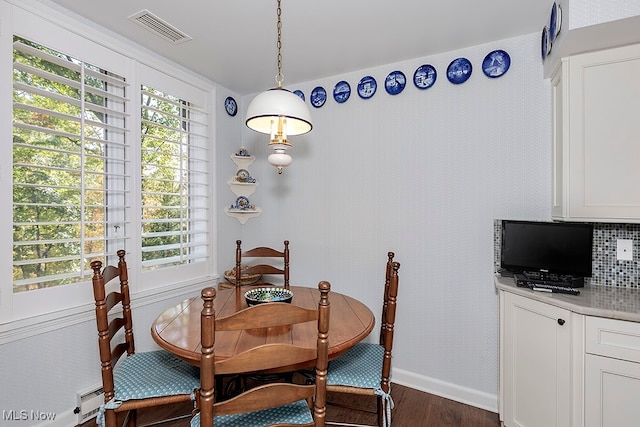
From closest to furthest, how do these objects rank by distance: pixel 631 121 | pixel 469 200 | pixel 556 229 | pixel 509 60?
pixel 631 121
pixel 556 229
pixel 509 60
pixel 469 200

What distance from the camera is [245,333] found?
152cm

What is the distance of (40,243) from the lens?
1792mm

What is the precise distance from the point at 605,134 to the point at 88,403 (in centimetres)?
348

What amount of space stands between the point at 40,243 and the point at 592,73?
323cm

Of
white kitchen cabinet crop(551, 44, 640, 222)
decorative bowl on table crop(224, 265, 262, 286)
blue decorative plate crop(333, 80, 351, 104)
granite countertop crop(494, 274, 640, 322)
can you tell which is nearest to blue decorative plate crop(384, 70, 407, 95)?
blue decorative plate crop(333, 80, 351, 104)

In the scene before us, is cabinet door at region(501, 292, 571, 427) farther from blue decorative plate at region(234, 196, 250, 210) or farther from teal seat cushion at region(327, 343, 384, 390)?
blue decorative plate at region(234, 196, 250, 210)

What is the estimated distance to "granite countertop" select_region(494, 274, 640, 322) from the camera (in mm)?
1499

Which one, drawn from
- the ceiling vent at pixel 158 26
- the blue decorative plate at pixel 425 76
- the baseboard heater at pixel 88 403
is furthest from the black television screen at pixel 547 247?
the baseboard heater at pixel 88 403

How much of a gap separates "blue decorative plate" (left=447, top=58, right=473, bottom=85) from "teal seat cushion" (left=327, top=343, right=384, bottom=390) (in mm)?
2016

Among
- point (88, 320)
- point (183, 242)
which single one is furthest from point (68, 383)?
point (183, 242)

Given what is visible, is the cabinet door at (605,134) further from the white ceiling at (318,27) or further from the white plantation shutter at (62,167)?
the white plantation shutter at (62,167)

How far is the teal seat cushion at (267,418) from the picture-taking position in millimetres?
1264

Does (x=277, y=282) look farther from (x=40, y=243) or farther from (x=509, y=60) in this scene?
(x=509, y=60)

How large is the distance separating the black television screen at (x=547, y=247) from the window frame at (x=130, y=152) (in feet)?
8.03
